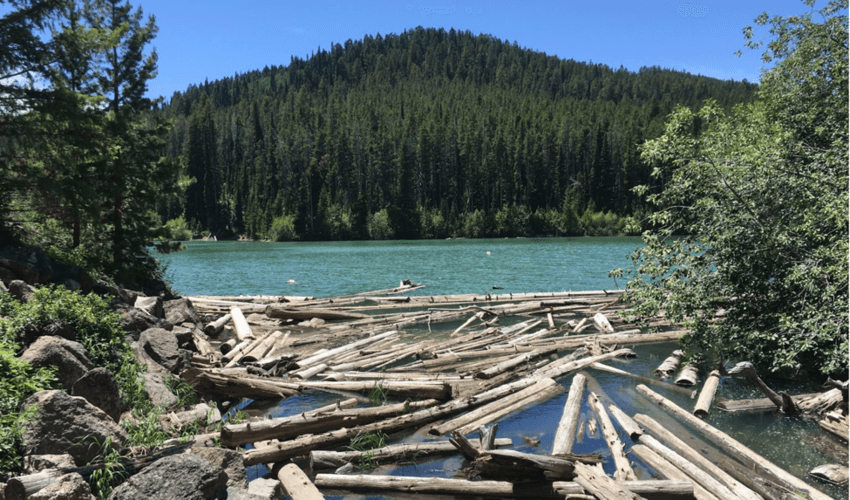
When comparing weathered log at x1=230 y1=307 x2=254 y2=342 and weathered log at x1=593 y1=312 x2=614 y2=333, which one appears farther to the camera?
weathered log at x1=593 y1=312 x2=614 y2=333

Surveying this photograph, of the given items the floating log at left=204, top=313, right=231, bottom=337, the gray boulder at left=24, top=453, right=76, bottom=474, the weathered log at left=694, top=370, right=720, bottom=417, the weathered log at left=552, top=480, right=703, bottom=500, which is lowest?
the floating log at left=204, top=313, right=231, bottom=337

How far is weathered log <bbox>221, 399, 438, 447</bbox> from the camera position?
23.5 feet

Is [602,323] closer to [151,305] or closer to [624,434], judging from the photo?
[624,434]

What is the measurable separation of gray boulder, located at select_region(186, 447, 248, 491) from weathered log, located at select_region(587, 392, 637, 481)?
4.41m

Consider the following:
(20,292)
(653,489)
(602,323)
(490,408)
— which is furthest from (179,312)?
(653,489)

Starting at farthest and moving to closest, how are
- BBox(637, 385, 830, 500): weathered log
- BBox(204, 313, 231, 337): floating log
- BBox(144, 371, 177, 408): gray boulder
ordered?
BBox(204, 313, 231, 337): floating log, BBox(144, 371, 177, 408): gray boulder, BBox(637, 385, 830, 500): weathered log

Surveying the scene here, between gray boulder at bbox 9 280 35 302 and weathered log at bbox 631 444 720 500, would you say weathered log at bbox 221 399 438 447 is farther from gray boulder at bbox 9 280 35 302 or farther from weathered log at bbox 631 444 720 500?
gray boulder at bbox 9 280 35 302

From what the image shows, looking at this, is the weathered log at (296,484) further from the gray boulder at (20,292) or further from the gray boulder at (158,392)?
the gray boulder at (20,292)

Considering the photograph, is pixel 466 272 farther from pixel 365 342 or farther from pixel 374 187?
pixel 374 187

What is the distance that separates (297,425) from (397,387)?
8.42ft

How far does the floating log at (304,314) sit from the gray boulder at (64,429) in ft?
38.8

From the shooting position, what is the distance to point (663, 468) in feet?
22.1

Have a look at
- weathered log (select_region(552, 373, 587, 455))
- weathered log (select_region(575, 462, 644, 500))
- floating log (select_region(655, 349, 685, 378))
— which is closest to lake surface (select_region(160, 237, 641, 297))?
floating log (select_region(655, 349, 685, 378))

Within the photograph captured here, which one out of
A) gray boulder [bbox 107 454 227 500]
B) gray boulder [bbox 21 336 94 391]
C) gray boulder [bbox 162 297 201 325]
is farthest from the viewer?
gray boulder [bbox 162 297 201 325]
